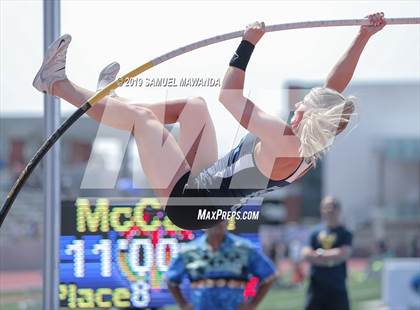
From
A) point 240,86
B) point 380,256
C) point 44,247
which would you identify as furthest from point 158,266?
point 380,256

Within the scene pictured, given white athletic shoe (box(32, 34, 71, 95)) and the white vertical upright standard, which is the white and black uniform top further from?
the white vertical upright standard

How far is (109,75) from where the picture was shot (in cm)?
397

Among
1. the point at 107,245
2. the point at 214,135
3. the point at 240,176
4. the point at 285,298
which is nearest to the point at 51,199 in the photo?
the point at 107,245

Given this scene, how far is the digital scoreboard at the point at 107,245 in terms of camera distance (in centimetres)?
461

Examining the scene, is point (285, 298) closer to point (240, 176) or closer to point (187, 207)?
point (187, 207)

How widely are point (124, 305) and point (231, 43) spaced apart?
1.53m

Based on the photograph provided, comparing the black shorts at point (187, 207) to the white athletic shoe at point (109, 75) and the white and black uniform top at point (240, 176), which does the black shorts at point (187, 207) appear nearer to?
the white and black uniform top at point (240, 176)

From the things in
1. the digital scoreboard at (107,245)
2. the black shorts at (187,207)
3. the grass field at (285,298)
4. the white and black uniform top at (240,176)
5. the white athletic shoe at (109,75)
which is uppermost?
the white athletic shoe at (109,75)

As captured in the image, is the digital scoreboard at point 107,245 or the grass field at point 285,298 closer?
the digital scoreboard at point 107,245

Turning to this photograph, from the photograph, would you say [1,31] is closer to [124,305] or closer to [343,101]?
[124,305]

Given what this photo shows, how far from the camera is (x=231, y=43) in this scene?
446cm

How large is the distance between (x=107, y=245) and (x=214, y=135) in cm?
107

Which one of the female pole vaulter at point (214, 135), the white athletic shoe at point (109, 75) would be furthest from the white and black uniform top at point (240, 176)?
the white athletic shoe at point (109, 75)

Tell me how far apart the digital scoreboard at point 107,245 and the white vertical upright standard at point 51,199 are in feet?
0.33
